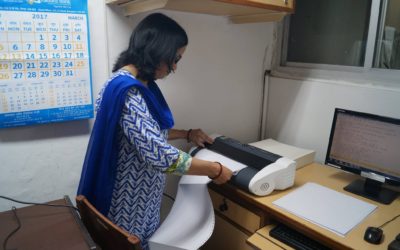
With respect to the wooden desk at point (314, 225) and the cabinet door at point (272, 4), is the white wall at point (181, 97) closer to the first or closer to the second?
the cabinet door at point (272, 4)

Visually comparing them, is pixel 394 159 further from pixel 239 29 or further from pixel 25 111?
pixel 25 111

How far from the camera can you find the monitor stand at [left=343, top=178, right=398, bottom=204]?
4.36 ft

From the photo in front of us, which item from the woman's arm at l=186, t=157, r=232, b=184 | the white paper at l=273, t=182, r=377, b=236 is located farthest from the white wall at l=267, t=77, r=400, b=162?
the woman's arm at l=186, t=157, r=232, b=184

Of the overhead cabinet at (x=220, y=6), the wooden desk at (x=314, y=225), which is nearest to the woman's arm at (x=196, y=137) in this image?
the wooden desk at (x=314, y=225)

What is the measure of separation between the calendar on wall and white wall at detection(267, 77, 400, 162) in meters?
1.19

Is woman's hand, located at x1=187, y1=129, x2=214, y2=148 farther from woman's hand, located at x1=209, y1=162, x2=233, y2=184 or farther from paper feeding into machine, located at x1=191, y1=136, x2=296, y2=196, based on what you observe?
woman's hand, located at x1=209, y1=162, x2=233, y2=184

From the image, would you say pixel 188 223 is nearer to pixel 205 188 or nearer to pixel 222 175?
pixel 205 188

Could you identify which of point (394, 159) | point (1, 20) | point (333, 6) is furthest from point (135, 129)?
point (333, 6)

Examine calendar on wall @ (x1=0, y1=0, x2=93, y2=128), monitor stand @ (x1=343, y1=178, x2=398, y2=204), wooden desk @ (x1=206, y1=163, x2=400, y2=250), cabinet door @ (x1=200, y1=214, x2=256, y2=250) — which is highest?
calendar on wall @ (x1=0, y1=0, x2=93, y2=128)

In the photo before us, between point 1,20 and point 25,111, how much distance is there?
34 cm

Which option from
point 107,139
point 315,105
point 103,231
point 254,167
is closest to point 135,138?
point 107,139

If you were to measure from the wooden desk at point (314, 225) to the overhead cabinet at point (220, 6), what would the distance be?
79cm

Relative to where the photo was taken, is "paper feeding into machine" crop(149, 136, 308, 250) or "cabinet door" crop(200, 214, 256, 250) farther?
"cabinet door" crop(200, 214, 256, 250)

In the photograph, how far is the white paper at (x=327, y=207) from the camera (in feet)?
3.72
